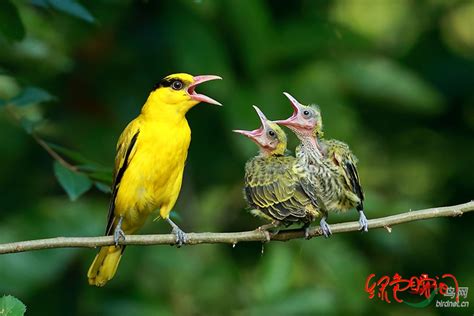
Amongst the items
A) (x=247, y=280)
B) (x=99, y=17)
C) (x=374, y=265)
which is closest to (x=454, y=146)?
(x=374, y=265)

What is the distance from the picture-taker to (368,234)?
696 centimetres

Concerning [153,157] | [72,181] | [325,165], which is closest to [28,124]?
[72,181]

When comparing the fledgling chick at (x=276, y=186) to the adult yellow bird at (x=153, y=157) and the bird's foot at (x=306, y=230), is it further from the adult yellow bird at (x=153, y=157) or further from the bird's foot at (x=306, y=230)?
the adult yellow bird at (x=153, y=157)

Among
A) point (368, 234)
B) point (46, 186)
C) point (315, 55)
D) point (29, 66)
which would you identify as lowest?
point (46, 186)

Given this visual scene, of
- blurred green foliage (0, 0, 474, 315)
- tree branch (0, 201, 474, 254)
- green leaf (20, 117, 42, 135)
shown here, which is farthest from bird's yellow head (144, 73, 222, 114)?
blurred green foliage (0, 0, 474, 315)

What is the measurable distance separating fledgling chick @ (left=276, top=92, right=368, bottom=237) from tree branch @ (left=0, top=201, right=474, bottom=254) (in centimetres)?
19

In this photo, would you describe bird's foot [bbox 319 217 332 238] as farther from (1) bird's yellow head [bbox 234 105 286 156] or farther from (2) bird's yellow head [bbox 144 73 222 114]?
(2) bird's yellow head [bbox 144 73 222 114]

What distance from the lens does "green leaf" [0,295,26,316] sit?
10.2 feet

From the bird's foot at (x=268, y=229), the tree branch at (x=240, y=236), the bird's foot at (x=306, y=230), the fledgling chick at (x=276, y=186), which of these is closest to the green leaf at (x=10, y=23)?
the tree branch at (x=240, y=236)

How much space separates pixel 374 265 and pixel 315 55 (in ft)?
5.78

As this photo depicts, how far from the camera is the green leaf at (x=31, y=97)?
482 cm

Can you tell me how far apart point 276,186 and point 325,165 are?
0.23 m

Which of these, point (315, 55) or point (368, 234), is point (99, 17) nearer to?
point (315, 55)

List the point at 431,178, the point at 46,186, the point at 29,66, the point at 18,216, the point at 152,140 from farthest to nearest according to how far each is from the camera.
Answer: the point at 431,178, the point at 46,186, the point at 29,66, the point at 18,216, the point at 152,140
